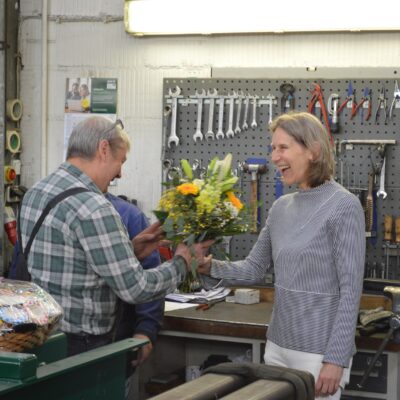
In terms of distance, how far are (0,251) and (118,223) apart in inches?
81.3

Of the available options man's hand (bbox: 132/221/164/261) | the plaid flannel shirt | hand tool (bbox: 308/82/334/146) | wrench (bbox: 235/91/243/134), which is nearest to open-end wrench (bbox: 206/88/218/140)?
wrench (bbox: 235/91/243/134)

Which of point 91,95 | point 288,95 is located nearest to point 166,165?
point 91,95

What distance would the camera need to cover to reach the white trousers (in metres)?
2.69

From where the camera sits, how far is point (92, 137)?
110 inches

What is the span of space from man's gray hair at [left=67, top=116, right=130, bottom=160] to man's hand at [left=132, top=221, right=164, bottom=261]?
0.35 m

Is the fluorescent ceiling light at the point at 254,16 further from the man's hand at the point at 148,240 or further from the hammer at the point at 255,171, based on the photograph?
the man's hand at the point at 148,240

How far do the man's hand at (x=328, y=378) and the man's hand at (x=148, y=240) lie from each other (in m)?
0.77

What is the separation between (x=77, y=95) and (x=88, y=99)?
0.07 metres

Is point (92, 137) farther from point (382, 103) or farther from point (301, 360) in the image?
point (382, 103)

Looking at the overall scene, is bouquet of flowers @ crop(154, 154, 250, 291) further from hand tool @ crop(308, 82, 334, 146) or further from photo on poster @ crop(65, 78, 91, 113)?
photo on poster @ crop(65, 78, 91, 113)

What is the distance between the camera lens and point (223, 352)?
3904 mm

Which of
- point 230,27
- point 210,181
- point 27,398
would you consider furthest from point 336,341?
point 230,27

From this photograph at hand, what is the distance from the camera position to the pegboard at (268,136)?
414cm

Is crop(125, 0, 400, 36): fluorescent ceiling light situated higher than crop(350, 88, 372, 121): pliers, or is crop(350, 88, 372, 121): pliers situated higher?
crop(125, 0, 400, 36): fluorescent ceiling light
